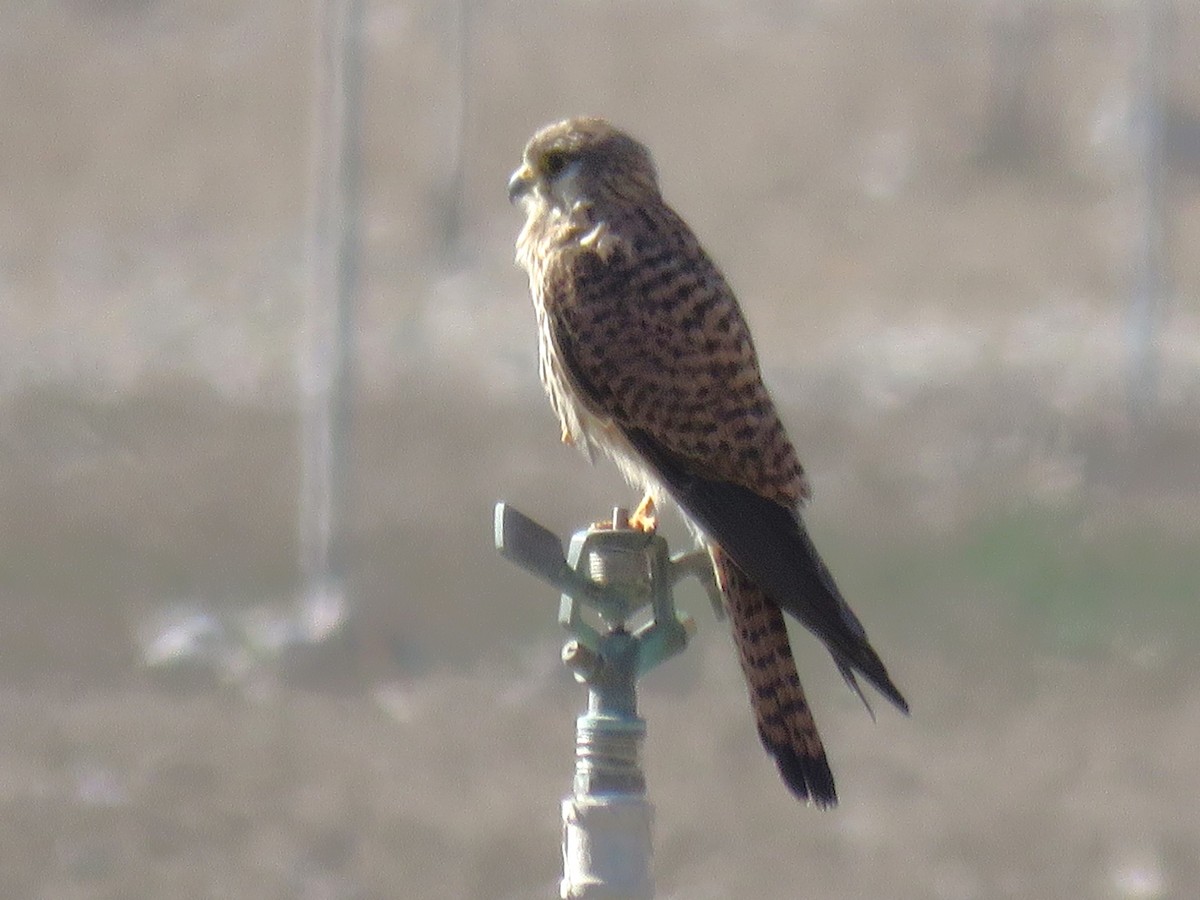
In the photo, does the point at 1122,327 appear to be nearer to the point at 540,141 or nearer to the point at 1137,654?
the point at 1137,654

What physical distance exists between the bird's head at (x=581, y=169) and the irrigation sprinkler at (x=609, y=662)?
1144mm

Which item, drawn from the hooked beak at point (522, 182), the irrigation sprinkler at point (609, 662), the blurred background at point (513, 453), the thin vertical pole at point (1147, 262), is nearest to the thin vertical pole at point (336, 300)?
the blurred background at point (513, 453)

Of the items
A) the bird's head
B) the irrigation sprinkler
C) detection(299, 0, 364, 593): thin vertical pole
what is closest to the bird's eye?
the bird's head

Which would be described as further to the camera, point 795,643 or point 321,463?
point 321,463

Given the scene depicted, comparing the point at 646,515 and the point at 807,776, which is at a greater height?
the point at 646,515

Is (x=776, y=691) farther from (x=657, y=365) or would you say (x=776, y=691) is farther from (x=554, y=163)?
(x=554, y=163)

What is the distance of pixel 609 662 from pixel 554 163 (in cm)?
146

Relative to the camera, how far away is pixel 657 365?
3734mm

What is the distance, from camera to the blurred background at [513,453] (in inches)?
287

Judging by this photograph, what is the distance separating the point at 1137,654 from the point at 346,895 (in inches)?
139

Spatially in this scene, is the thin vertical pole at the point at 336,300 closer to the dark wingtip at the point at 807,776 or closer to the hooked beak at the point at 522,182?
the hooked beak at the point at 522,182

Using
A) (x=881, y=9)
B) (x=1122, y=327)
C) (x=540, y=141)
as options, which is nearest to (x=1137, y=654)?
(x=540, y=141)

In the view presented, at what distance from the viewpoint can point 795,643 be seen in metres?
8.45

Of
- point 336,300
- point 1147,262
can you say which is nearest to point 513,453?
point 336,300
